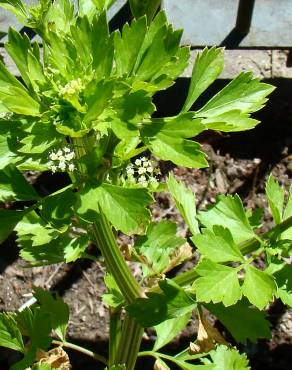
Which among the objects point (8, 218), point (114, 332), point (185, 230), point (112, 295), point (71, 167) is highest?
point (71, 167)

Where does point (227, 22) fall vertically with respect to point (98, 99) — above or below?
below

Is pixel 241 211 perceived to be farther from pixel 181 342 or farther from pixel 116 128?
pixel 181 342

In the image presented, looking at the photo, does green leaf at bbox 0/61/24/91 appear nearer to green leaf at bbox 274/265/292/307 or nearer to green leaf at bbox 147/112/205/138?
green leaf at bbox 147/112/205/138

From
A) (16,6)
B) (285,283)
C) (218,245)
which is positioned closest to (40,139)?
(16,6)

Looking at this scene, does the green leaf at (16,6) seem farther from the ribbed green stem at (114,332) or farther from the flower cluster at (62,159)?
the ribbed green stem at (114,332)

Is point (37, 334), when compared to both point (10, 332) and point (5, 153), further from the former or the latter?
point (5, 153)
